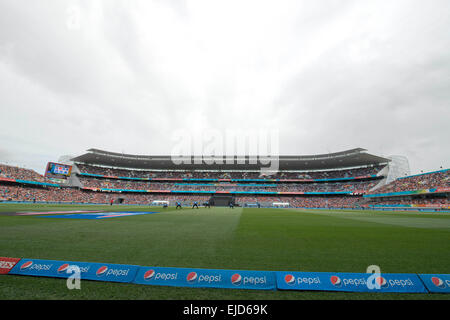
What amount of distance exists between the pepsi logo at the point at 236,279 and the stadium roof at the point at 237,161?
5814 cm

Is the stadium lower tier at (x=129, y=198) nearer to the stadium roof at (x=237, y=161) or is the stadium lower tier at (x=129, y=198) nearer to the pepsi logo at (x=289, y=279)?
the stadium roof at (x=237, y=161)

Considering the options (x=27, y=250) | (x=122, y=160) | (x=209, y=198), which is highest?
(x=122, y=160)

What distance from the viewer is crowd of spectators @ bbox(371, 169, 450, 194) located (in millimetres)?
37750

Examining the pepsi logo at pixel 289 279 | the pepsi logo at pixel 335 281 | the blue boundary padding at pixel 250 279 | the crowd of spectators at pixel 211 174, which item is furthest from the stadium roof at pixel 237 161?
the pepsi logo at pixel 289 279

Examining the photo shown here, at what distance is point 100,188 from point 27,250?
67.5 m

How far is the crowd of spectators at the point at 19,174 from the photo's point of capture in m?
45.8

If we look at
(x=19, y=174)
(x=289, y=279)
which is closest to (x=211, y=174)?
(x=19, y=174)

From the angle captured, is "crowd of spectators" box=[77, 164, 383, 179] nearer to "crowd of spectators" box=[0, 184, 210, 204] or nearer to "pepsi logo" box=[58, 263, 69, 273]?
"crowd of spectators" box=[0, 184, 210, 204]

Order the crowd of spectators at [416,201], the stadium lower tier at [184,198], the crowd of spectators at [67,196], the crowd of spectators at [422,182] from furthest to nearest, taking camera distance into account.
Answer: the crowd of spectators at [67,196]
the stadium lower tier at [184,198]
the crowd of spectators at [422,182]
the crowd of spectators at [416,201]

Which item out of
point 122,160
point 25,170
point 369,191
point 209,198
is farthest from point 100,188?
point 369,191
